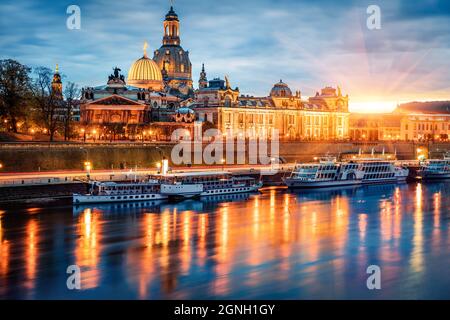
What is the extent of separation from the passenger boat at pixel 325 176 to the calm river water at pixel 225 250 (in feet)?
39.7

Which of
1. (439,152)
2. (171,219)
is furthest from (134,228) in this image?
(439,152)

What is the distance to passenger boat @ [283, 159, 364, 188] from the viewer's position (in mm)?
65500

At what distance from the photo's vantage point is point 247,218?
148 ft

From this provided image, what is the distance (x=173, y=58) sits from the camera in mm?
137000

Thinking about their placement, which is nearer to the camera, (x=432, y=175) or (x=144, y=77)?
(x=432, y=175)

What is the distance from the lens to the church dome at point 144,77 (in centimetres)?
11575

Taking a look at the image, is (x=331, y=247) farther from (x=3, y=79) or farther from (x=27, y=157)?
(x=3, y=79)

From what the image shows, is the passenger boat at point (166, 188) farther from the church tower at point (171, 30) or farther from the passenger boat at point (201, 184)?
the church tower at point (171, 30)

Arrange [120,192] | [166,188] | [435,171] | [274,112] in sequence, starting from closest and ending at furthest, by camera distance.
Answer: [120,192] → [166,188] → [435,171] → [274,112]

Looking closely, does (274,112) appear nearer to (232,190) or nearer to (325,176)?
(325,176)

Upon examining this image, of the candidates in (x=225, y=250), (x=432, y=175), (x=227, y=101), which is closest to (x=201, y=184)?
(x=225, y=250)

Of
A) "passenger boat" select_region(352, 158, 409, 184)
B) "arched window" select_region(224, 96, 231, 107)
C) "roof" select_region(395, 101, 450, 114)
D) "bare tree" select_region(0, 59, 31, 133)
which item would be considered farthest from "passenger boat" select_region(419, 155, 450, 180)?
"roof" select_region(395, 101, 450, 114)

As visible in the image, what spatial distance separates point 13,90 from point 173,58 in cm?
6998

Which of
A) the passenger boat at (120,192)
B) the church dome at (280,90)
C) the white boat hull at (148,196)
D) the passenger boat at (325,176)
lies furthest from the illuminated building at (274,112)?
the passenger boat at (120,192)
